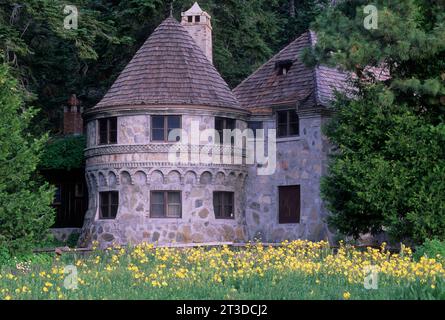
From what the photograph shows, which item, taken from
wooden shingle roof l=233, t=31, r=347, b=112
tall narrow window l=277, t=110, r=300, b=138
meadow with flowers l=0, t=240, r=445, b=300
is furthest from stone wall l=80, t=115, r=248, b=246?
meadow with flowers l=0, t=240, r=445, b=300

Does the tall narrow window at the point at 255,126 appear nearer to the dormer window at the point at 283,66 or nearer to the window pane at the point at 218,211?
the dormer window at the point at 283,66

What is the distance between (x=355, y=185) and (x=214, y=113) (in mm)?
9270

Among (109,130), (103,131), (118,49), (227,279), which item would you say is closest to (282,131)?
(109,130)

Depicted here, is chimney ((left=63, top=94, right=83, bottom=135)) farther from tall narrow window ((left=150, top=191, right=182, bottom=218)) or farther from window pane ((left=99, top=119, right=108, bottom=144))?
tall narrow window ((left=150, top=191, right=182, bottom=218))

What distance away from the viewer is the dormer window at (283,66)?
35656 millimetres

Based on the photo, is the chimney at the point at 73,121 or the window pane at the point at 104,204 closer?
the window pane at the point at 104,204

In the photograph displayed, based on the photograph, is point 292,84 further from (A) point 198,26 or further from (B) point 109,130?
(B) point 109,130

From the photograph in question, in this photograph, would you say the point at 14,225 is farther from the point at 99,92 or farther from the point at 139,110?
the point at 99,92

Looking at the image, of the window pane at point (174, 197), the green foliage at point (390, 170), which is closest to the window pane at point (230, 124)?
the window pane at point (174, 197)

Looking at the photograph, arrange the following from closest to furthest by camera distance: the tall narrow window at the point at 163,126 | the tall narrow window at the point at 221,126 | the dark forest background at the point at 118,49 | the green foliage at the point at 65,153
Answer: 1. the tall narrow window at the point at 163,126
2. the tall narrow window at the point at 221,126
3. the green foliage at the point at 65,153
4. the dark forest background at the point at 118,49

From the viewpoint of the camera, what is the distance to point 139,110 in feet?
108

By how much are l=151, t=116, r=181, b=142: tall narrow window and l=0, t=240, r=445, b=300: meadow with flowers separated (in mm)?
12398

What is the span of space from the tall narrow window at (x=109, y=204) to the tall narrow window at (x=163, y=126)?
2.58m
